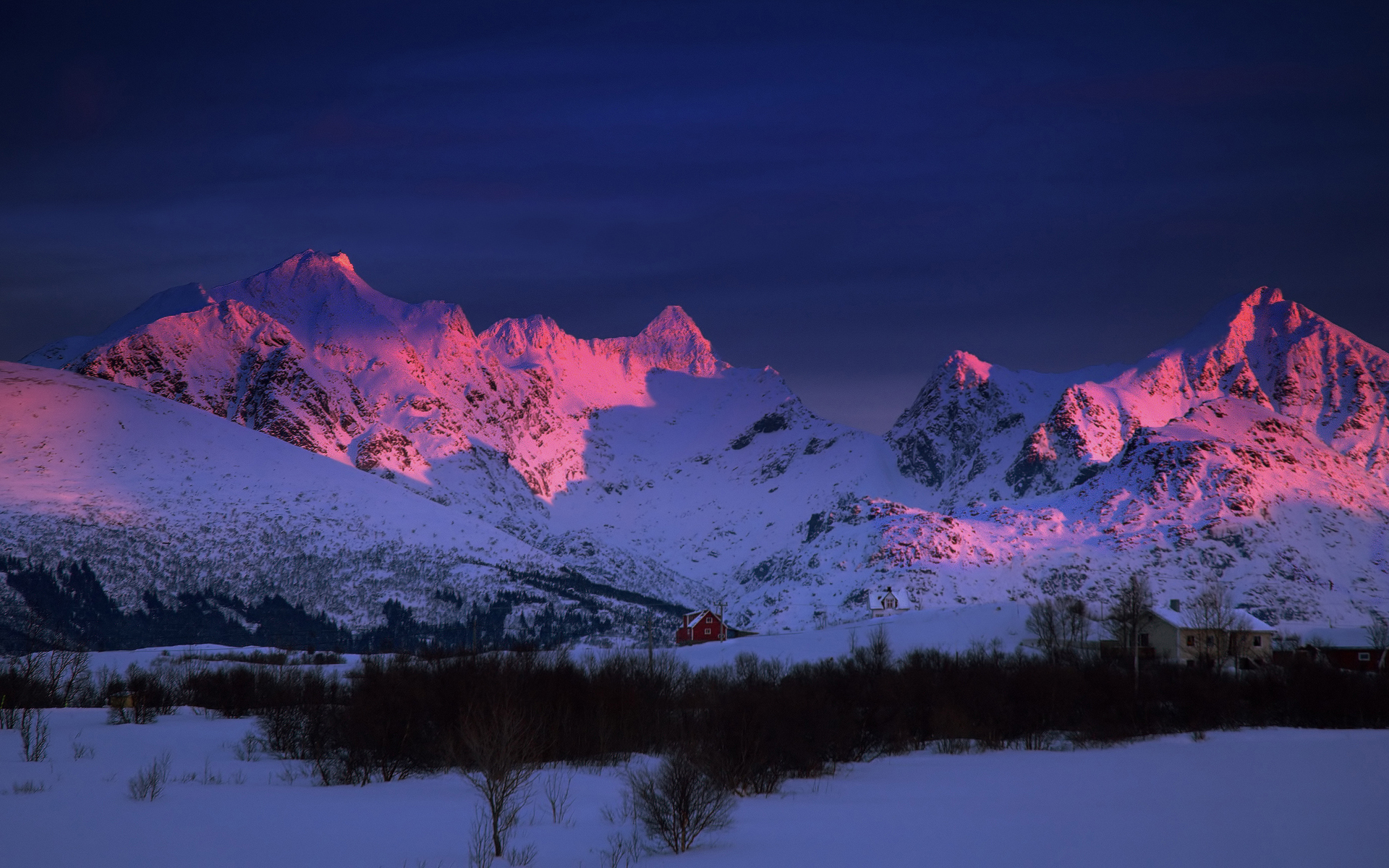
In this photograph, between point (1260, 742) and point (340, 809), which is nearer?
point (340, 809)

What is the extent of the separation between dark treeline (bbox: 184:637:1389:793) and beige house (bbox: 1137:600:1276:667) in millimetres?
15289

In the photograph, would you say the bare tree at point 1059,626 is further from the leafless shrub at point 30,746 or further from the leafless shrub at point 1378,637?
the leafless shrub at point 30,746

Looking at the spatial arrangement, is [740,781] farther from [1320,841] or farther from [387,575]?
[387,575]

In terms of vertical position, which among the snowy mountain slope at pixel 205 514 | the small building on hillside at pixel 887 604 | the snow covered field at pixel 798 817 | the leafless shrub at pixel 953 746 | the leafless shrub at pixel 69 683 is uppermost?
the snowy mountain slope at pixel 205 514

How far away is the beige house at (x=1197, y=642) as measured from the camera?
87.4m

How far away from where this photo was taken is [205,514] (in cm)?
15688

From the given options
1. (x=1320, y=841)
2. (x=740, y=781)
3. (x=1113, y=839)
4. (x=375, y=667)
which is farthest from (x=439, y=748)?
(x=1320, y=841)

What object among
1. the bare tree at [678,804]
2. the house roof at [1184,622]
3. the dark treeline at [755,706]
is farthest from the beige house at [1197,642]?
the bare tree at [678,804]

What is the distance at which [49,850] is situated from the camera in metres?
20.9

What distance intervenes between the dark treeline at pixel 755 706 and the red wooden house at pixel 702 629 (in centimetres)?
4817

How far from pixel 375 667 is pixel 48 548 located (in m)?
114

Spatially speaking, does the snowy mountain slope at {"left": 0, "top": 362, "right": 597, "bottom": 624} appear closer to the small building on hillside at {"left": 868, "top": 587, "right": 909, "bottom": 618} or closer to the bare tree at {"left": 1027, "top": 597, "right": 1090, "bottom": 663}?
the small building on hillside at {"left": 868, "top": 587, "right": 909, "bottom": 618}

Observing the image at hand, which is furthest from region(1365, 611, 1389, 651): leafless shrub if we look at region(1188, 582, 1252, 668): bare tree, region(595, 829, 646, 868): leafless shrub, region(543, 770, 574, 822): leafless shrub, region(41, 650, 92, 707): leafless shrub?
region(41, 650, 92, 707): leafless shrub

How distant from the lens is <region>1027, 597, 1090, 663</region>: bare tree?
84812 mm
